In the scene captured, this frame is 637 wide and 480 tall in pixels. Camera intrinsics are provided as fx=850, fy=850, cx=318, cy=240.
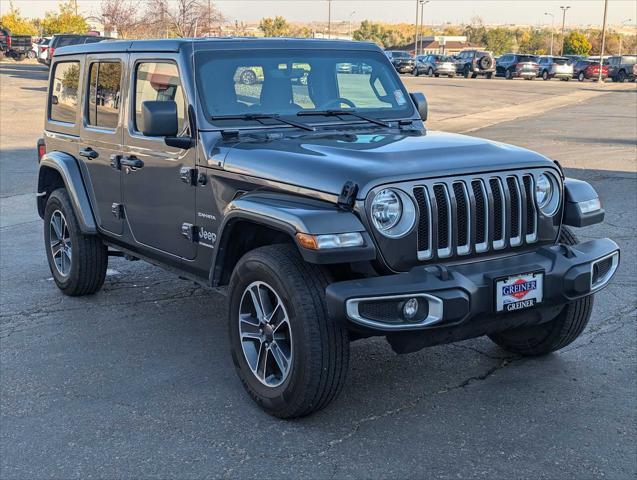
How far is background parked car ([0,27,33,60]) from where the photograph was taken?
56.3 metres

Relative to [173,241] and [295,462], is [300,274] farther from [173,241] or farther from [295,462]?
[173,241]

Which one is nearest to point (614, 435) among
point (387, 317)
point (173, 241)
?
point (387, 317)

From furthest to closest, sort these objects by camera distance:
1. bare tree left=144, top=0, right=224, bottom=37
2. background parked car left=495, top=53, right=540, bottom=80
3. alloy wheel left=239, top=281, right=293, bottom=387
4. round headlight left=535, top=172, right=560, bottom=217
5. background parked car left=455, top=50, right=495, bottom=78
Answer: background parked car left=455, top=50, right=495, bottom=78, background parked car left=495, top=53, right=540, bottom=80, bare tree left=144, top=0, right=224, bottom=37, round headlight left=535, top=172, right=560, bottom=217, alloy wheel left=239, top=281, right=293, bottom=387

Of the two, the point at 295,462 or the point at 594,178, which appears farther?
the point at 594,178

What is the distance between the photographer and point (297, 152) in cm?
448

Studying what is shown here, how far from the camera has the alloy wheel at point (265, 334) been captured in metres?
4.32

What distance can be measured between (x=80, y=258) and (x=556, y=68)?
51126 millimetres

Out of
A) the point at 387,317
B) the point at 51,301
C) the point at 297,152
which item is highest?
the point at 297,152

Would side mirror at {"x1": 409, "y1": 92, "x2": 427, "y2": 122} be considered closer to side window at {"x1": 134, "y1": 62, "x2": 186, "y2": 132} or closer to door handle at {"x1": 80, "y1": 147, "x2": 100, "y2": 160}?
side window at {"x1": 134, "y1": 62, "x2": 186, "y2": 132}

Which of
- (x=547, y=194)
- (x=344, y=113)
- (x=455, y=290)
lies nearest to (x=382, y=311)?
(x=455, y=290)

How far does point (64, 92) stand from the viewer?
6.80 metres

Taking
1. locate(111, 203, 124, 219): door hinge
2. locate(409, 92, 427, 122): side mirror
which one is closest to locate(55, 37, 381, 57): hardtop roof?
locate(409, 92, 427, 122): side mirror

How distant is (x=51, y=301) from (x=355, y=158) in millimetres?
3443

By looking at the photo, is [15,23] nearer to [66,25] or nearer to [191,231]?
[66,25]
